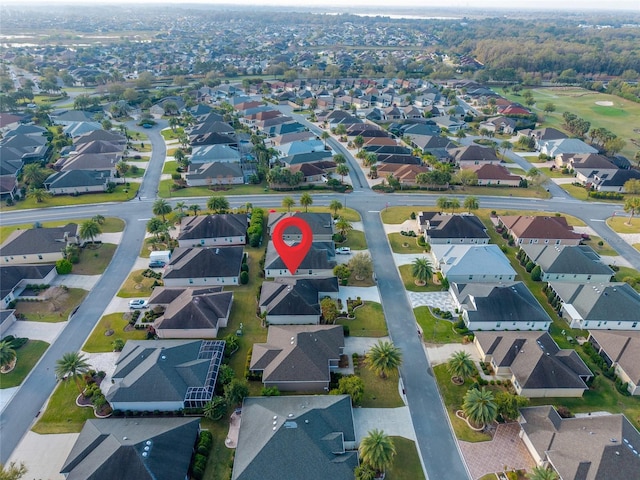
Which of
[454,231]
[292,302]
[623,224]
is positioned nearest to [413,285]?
[454,231]

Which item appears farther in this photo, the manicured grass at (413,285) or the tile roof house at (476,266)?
the tile roof house at (476,266)

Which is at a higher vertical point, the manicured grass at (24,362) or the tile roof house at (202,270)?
the tile roof house at (202,270)

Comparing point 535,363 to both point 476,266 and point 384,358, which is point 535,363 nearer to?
point 384,358

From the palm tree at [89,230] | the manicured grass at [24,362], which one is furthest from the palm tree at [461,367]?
the palm tree at [89,230]

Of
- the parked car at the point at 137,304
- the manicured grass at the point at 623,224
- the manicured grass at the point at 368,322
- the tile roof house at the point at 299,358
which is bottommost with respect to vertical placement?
the parked car at the point at 137,304

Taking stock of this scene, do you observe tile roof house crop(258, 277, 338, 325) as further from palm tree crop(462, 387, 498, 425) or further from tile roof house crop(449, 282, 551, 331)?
palm tree crop(462, 387, 498, 425)

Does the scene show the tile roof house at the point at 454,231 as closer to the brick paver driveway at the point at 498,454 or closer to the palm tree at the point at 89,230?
the brick paver driveway at the point at 498,454

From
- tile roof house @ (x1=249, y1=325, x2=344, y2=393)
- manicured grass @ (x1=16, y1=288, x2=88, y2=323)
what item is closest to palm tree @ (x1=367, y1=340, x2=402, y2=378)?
tile roof house @ (x1=249, y1=325, x2=344, y2=393)
